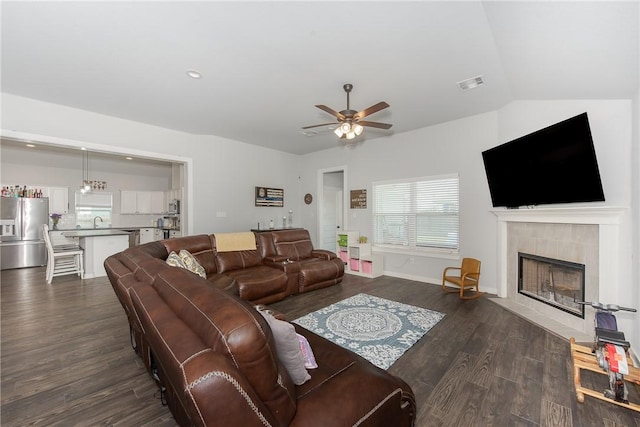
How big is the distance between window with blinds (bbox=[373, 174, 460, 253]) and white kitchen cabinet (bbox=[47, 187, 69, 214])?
829 cm

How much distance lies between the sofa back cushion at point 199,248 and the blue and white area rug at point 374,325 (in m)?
1.71

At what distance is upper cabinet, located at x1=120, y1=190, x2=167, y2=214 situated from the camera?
26.2ft

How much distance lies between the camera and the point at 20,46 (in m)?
2.46

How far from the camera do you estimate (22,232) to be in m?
6.18

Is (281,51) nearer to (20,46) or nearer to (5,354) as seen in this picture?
(20,46)

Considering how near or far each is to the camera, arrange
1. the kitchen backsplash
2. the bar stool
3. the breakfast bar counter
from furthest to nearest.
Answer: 1. the kitchen backsplash
2. the breakfast bar counter
3. the bar stool

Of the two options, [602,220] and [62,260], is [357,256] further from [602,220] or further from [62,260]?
[62,260]

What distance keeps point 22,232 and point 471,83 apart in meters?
9.76

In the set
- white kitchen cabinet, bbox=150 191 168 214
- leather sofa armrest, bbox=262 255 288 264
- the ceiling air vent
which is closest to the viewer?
the ceiling air vent

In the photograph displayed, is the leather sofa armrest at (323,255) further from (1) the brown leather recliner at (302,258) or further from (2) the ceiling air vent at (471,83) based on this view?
(2) the ceiling air vent at (471,83)

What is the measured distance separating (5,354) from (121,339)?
35.2 inches

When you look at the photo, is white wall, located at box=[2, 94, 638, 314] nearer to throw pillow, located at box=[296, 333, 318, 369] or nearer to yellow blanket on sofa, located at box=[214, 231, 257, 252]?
yellow blanket on sofa, located at box=[214, 231, 257, 252]

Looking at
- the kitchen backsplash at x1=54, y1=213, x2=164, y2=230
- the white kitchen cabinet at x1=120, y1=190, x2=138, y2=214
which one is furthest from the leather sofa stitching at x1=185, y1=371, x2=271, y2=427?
the white kitchen cabinet at x1=120, y1=190, x2=138, y2=214

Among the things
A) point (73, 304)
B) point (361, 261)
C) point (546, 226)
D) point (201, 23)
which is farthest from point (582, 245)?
point (73, 304)
